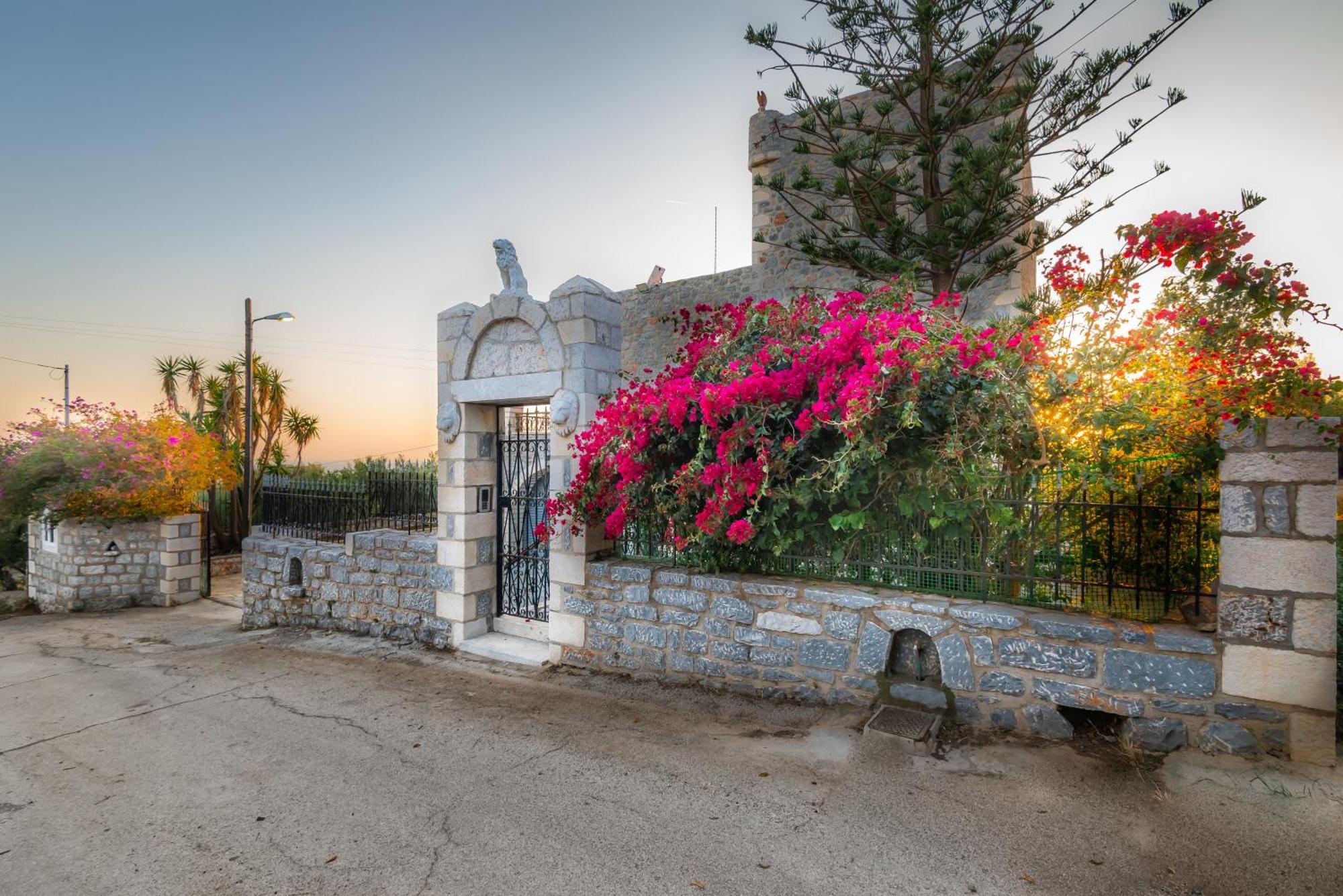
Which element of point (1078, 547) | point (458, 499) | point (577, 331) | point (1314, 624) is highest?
point (577, 331)

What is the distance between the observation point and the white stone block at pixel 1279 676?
9.97 ft

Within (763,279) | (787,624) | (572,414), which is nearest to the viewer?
(787,624)

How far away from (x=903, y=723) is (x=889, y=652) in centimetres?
44

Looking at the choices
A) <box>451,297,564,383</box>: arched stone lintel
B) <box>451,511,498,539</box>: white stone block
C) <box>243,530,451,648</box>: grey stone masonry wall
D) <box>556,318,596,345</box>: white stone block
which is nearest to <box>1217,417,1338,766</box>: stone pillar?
<box>556,318,596,345</box>: white stone block

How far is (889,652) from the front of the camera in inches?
159

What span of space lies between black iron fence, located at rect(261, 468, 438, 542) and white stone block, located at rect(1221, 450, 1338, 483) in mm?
6300

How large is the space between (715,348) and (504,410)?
104 inches

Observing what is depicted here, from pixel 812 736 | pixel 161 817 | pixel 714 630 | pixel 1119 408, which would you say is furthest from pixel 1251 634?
pixel 161 817

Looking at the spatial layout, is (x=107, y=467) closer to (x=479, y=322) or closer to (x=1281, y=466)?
(x=479, y=322)

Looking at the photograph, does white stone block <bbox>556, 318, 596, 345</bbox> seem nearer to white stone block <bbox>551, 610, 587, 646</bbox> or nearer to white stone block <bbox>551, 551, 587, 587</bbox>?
white stone block <bbox>551, 551, 587, 587</bbox>

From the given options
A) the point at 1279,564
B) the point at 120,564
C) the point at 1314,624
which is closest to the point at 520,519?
the point at 1279,564

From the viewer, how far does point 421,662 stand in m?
5.71

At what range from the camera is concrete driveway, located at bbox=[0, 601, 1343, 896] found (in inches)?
101

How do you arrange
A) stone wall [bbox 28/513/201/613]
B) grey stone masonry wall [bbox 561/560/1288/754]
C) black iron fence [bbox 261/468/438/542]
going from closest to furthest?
grey stone masonry wall [bbox 561/560/1288/754]
black iron fence [bbox 261/468/438/542]
stone wall [bbox 28/513/201/613]
